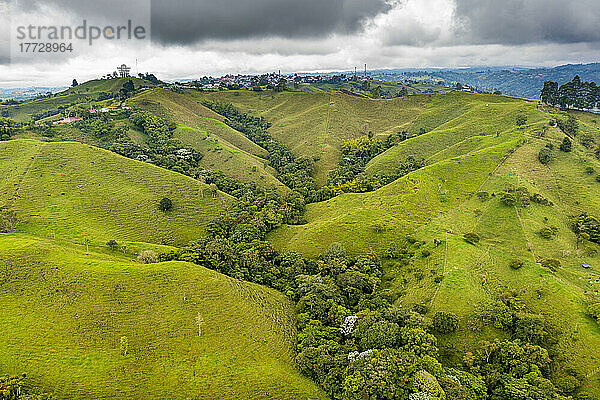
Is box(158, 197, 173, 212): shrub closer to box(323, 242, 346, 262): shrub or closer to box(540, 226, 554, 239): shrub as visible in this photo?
box(323, 242, 346, 262): shrub

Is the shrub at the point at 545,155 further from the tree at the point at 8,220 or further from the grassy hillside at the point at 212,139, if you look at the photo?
the tree at the point at 8,220

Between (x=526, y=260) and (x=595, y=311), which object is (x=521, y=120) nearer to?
(x=526, y=260)

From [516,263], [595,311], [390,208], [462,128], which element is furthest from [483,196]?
[462,128]

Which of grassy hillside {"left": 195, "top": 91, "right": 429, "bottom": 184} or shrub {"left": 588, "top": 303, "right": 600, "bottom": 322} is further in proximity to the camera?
grassy hillside {"left": 195, "top": 91, "right": 429, "bottom": 184}

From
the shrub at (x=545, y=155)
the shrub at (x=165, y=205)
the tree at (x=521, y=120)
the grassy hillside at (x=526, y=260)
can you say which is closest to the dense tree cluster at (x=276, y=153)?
the shrub at (x=165, y=205)

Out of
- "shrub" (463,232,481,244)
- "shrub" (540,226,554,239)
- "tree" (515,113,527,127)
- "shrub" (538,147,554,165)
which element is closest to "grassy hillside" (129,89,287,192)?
"shrub" (463,232,481,244)

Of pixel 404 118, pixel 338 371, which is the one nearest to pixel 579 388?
pixel 338 371
